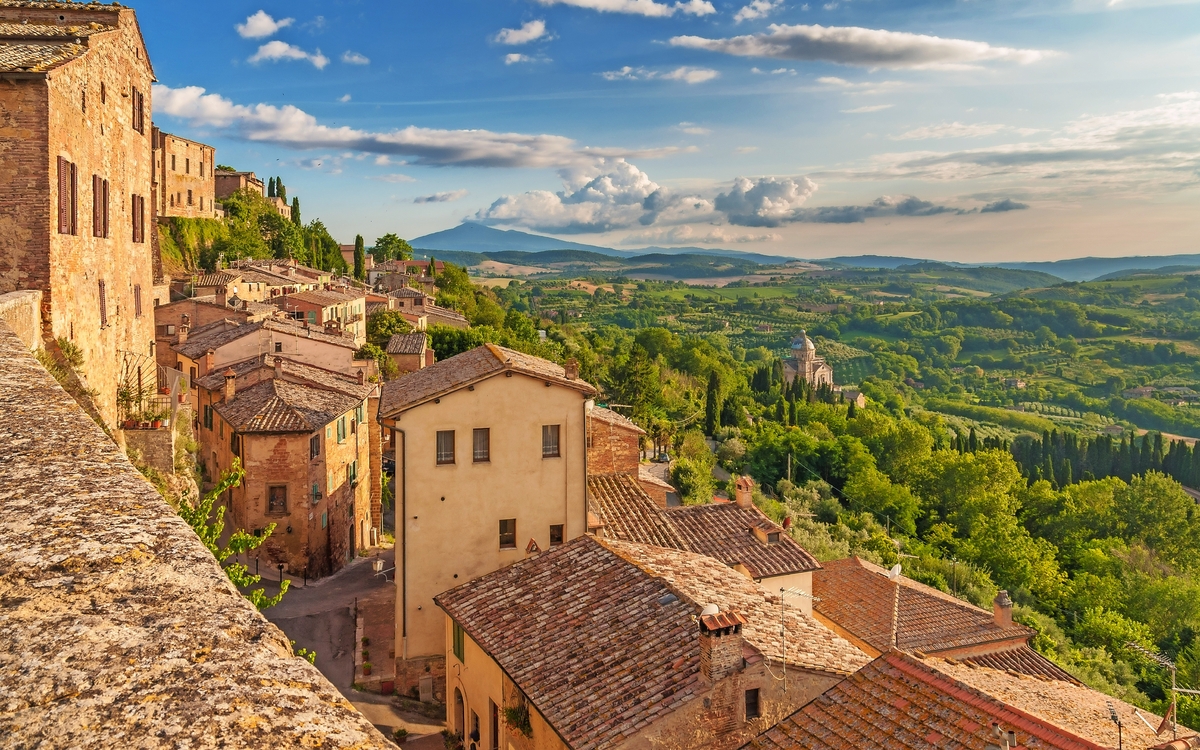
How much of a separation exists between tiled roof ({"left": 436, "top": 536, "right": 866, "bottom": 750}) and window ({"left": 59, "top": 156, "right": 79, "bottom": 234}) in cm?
952

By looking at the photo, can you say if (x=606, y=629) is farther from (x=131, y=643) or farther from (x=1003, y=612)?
(x=1003, y=612)

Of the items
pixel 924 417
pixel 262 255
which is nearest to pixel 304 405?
pixel 262 255

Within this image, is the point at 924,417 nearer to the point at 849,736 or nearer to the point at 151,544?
the point at 849,736

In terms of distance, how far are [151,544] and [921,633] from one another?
85.1ft

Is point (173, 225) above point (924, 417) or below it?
above

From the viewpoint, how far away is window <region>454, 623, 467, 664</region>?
16.6 m

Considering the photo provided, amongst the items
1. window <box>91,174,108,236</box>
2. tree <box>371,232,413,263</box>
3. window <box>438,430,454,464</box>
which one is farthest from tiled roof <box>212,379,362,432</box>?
tree <box>371,232,413,263</box>

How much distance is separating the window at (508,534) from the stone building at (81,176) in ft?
27.7

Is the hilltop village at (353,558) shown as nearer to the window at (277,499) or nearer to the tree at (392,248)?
the window at (277,499)

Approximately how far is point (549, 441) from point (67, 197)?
10.8 meters

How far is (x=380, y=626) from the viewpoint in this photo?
912 inches

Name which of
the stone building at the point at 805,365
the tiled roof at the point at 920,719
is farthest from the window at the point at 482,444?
the stone building at the point at 805,365

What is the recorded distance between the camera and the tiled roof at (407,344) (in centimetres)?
4991

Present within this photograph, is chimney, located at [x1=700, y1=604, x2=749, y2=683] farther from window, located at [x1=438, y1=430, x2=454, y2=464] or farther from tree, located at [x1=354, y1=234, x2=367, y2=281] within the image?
tree, located at [x1=354, y1=234, x2=367, y2=281]
